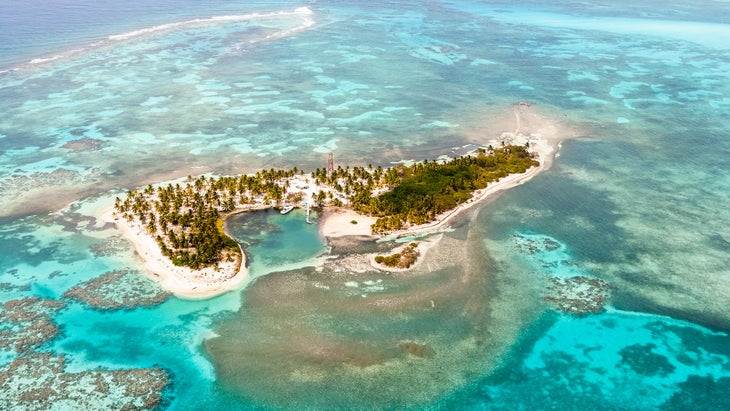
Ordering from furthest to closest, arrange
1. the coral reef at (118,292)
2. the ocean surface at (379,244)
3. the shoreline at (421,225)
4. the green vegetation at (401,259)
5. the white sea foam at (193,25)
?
the white sea foam at (193,25) → the shoreline at (421,225) → the green vegetation at (401,259) → the coral reef at (118,292) → the ocean surface at (379,244)

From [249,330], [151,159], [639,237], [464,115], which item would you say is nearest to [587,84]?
[464,115]

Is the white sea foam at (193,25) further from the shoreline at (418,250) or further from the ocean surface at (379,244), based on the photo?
the shoreline at (418,250)

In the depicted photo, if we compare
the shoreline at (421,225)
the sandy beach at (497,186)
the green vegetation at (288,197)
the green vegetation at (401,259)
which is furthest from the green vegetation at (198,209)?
the green vegetation at (401,259)

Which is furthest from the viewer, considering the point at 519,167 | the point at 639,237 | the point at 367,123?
the point at 367,123

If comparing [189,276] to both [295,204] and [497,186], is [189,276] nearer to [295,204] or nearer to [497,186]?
[295,204]

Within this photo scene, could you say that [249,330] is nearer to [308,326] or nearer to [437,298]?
[308,326]
